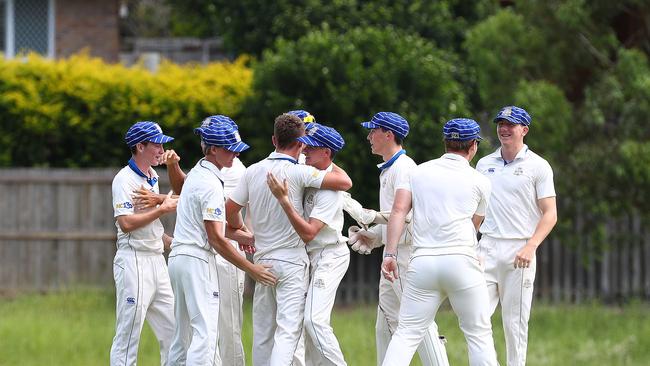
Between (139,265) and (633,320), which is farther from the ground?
(139,265)

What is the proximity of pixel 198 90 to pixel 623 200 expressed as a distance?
20.7ft

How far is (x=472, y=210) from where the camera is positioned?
9305mm

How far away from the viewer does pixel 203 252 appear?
9547mm

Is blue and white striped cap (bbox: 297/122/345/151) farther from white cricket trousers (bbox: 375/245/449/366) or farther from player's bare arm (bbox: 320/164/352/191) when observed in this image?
white cricket trousers (bbox: 375/245/449/366)

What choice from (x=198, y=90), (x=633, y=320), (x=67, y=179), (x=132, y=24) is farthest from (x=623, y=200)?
(x=132, y=24)

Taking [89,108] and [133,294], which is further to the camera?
[89,108]

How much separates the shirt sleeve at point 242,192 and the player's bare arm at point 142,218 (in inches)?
21.5

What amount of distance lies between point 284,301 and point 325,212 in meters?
0.73

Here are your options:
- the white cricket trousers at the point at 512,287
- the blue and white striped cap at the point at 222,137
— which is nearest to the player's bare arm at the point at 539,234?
the white cricket trousers at the point at 512,287

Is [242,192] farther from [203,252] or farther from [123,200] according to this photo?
[123,200]

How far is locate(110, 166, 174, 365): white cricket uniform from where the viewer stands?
10008mm

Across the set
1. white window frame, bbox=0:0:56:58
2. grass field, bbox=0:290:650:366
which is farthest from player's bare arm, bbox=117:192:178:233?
white window frame, bbox=0:0:56:58

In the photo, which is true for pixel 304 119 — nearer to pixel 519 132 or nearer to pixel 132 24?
pixel 519 132

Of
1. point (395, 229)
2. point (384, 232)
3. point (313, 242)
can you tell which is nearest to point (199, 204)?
point (313, 242)
